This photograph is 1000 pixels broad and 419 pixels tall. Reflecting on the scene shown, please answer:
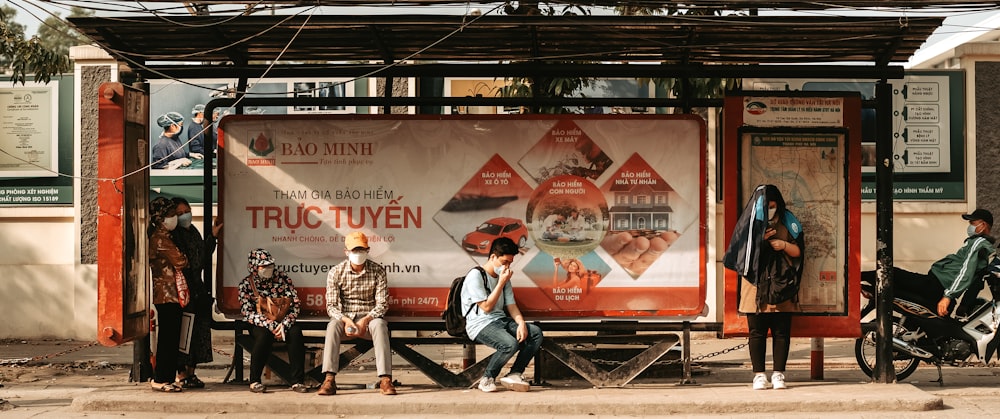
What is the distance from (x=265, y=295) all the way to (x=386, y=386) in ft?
4.26

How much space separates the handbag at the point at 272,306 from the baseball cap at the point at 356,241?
74 centimetres

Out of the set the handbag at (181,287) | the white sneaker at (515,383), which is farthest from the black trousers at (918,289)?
the handbag at (181,287)

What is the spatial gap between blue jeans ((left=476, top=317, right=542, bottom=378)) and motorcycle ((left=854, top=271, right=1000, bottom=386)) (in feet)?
9.72

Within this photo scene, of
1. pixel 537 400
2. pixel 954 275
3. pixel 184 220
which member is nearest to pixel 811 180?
pixel 954 275

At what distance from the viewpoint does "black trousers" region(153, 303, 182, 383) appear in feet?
31.3

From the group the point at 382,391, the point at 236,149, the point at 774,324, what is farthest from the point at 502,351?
the point at 236,149

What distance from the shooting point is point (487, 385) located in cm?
952

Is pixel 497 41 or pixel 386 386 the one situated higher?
pixel 497 41

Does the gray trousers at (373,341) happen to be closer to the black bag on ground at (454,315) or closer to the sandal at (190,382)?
the black bag on ground at (454,315)

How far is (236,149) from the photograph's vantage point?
1015cm

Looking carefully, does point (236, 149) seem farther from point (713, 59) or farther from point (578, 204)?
point (713, 59)

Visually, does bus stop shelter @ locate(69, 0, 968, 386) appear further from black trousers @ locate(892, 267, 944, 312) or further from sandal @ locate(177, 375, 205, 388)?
sandal @ locate(177, 375, 205, 388)

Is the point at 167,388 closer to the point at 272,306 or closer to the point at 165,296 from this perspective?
the point at 165,296

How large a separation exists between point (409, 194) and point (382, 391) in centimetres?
175
